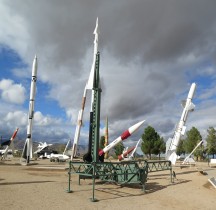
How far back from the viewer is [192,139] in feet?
215

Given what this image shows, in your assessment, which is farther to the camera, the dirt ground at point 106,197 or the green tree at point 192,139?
the green tree at point 192,139

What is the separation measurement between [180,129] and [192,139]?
118ft

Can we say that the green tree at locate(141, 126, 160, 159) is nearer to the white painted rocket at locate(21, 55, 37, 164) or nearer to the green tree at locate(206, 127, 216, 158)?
the green tree at locate(206, 127, 216, 158)

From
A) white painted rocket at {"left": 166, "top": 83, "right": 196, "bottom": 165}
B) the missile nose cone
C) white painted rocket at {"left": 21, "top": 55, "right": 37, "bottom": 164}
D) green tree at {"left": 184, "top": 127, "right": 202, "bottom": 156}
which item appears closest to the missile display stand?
the missile nose cone

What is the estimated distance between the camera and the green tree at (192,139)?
2528 inches

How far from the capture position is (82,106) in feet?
132

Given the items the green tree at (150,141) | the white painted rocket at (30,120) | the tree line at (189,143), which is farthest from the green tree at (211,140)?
the white painted rocket at (30,120)

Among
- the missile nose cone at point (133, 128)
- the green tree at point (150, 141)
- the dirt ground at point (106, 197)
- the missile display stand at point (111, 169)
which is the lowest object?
the dirt ground at point (106, 197)

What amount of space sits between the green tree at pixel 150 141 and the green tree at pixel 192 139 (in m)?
7.51

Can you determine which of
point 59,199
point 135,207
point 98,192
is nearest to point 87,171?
point 98,192

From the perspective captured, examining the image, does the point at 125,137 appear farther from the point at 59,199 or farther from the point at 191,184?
the point at 59,199

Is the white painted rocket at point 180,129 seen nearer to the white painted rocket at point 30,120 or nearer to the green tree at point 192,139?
the white painted rocket at point 30,120

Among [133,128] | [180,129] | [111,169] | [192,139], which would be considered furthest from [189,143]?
[111,169]

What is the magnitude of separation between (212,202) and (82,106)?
2848 centimetres
